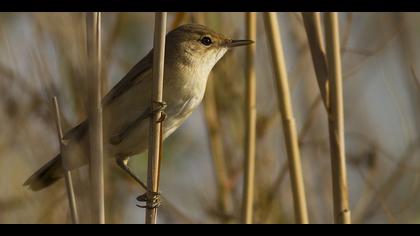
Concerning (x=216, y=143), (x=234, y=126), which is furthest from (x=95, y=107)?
(x=234, y=126)

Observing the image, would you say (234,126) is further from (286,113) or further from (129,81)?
(286,113)

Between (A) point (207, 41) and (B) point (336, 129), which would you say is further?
(A) point (207, 41)

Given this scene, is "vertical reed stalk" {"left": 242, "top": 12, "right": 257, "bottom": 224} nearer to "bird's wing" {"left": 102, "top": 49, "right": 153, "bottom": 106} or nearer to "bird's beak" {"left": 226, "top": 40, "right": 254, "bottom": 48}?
"bird's beak" {"left": 226, "top": 40, "right": 254, "bottom": 48}

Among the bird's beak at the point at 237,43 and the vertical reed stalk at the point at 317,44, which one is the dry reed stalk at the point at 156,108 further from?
the bird's beak at the point at 237,43

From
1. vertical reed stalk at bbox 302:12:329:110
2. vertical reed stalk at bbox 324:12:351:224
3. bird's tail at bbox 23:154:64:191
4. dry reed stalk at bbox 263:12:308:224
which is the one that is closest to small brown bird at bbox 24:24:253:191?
bird's tail at bbox 23:154:64:191

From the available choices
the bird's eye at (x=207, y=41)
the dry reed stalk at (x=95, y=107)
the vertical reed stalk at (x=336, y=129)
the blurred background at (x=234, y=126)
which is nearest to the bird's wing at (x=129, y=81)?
the blurred background at (x=234, y=126)

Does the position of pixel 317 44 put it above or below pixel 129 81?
below
